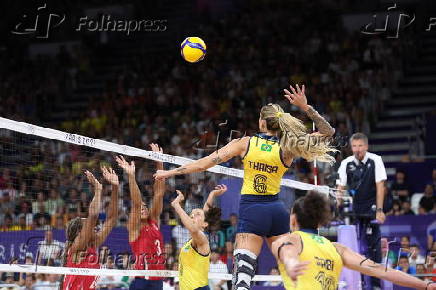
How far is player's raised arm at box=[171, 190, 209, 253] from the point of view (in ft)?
29.0

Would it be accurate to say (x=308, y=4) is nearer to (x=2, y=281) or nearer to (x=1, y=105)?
(x=1, y=105)

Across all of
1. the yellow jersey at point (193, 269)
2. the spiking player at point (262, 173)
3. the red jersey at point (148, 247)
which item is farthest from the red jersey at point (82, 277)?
the spiking player at point (262, 173)

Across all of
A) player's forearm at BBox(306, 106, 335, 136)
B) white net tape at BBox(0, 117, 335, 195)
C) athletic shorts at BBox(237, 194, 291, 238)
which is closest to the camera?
athletic shorts at BBox(237, 194, 291, 238)

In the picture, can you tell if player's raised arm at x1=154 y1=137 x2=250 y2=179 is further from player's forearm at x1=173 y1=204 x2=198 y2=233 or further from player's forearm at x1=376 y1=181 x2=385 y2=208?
player's forearm at x1=376 y1=181 x2=385 y2=208

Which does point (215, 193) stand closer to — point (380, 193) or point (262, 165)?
point (262, 165)

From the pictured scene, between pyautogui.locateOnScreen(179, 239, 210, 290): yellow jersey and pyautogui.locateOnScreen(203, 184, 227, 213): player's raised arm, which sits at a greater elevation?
pyautogui.locateOnScreen(203, 184, 227, 213): player's raised arm

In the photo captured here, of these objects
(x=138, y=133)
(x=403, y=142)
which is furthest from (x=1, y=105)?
(x=403, y=142)

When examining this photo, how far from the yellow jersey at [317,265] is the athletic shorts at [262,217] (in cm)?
215

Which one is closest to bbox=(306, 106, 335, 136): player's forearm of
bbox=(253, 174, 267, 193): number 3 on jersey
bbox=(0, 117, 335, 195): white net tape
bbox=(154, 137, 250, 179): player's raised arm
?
bbox=(0, 117, 335, 195): white net tape

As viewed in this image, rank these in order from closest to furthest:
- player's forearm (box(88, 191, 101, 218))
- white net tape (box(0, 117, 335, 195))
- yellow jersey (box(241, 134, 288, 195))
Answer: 1. yellow jersey (box(241, 134, 288, 195))
2. player's forearm (box(88, 191, 101, 218))
3. white net tape (box(0, 117, 335, 195))

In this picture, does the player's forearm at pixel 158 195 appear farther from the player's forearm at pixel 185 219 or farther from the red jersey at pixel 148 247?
the player's forearm at pixel 185 219

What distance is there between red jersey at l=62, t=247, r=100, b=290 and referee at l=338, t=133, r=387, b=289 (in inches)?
157

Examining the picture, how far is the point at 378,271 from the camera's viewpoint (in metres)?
5.97

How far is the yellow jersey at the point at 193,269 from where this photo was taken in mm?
9164
